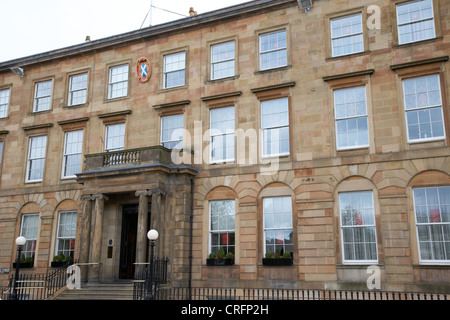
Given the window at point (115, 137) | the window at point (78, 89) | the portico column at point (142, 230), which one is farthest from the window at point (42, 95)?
the portico column at point (142, 230)

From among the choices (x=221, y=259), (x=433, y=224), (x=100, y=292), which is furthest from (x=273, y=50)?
(x=100, y=292)

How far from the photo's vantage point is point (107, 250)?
21.3m

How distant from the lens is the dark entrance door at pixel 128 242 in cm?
2141

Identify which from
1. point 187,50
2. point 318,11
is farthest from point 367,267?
point 187,50

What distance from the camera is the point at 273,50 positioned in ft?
67.8

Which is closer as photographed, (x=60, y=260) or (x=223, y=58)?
(x=223, y=58)

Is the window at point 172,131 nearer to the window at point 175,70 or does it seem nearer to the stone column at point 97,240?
the window at point 175,70

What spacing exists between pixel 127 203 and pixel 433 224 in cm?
1307

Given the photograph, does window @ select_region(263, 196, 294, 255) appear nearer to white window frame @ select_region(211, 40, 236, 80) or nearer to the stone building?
the stone building

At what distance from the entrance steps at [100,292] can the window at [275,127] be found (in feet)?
26.2

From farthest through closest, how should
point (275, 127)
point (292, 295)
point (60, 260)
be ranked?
point (60, 260) < point (275, 127) < point (292, 295)

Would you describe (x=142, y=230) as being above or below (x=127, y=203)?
below

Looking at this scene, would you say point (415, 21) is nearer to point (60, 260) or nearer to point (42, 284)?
point (60, 260)

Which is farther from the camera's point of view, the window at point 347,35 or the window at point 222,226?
the window at point 222,226
